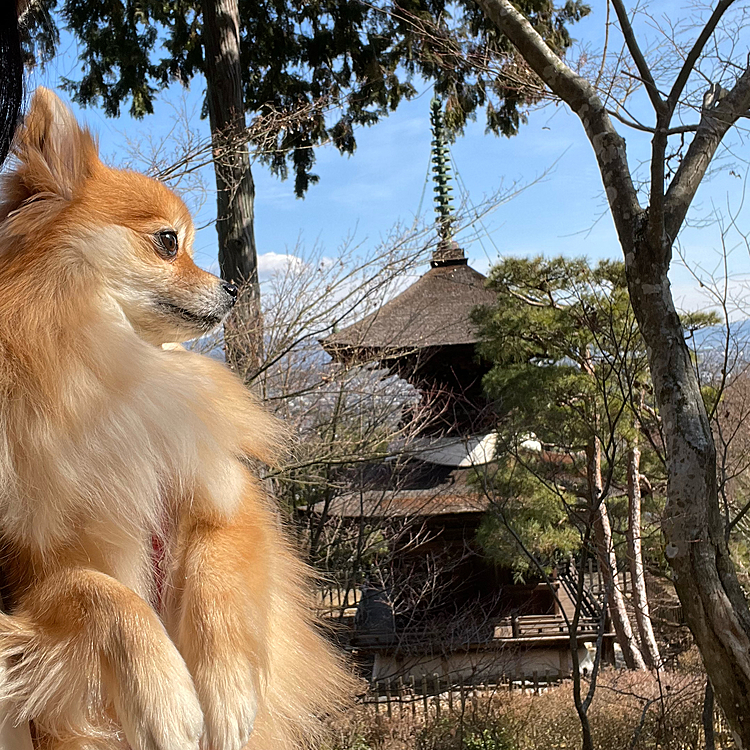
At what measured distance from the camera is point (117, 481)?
1.05 metres

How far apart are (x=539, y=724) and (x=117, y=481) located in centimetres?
977

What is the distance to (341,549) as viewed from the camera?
33.0 ft

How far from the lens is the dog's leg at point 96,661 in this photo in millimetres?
979

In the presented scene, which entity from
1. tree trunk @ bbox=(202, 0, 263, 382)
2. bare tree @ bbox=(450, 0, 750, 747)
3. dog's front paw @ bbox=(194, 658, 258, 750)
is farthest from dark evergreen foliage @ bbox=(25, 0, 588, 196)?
dog's front paw @ bbox=(194, 658, 258, 750)

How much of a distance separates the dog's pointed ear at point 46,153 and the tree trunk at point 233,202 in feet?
17.4

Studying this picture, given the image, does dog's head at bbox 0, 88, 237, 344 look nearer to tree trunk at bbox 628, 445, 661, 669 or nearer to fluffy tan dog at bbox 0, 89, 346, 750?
fluffy tan dog at bbox 0, 89, 346, 750

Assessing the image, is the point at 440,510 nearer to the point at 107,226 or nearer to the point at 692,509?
the point at 692,509

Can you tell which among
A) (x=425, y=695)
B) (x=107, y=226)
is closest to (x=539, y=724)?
(x=425, y=695)

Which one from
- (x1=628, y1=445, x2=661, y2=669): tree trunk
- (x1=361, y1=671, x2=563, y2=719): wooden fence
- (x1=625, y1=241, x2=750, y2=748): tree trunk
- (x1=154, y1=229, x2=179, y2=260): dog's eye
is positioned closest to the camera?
(x1=154, y1=229, x2=179, y2=260): dog's eye

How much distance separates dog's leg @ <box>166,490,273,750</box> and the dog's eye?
430 millimetres

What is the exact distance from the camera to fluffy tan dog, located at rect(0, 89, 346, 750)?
3.23 feet

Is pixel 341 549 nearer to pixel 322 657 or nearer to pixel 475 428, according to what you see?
pixel 475 428

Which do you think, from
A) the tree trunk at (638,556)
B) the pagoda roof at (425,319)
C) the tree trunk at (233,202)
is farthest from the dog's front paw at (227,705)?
the tree trunk at (638,556)

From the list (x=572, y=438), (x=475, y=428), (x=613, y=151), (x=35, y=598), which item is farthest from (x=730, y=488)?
(x=35, y=598)
